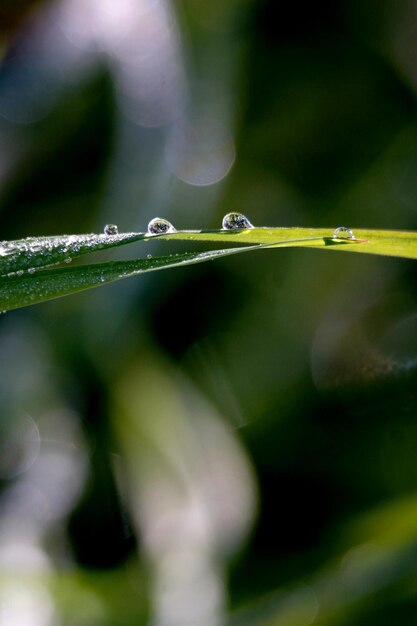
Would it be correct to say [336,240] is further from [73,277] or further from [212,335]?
[212,335]

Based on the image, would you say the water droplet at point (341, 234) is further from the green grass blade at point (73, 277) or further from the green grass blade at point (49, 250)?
the green grass blade at point (49, 250)

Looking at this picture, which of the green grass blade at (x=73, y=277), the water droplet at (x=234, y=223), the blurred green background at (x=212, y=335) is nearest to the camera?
the green grass blade at (x=73, y=277)

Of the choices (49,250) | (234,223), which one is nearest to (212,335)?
(234,223)

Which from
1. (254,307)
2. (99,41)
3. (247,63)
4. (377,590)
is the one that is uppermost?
(99,41)

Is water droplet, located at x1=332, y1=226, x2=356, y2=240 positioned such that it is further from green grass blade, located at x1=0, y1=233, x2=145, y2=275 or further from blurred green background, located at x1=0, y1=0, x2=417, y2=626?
blurred green background, located at x1=0, y1=0, x2=417, y2=626

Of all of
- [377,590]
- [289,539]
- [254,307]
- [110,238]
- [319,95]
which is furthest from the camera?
[319,95]

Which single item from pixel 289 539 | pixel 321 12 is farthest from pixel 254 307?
pixel 321 12

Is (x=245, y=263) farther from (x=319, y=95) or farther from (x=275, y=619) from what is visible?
(x=275, y=619)

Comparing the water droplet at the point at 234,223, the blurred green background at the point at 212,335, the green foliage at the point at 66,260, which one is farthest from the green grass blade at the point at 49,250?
the blurred green background at the point at 212,335
